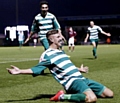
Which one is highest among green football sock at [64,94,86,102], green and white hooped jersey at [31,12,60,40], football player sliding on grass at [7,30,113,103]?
green and white hooped jersey at [31,12,60,40]

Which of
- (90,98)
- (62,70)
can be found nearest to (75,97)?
(90,98)

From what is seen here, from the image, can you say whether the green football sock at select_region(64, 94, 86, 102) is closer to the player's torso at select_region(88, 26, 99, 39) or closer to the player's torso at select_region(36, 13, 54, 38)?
the player's torso at select_region(36, 13, 54, 38)

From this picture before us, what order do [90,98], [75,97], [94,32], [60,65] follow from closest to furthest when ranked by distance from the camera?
1. [90,98]
2. [75,97]
3. [60,65]
4. [94,32]

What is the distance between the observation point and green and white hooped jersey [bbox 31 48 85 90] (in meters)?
6.25

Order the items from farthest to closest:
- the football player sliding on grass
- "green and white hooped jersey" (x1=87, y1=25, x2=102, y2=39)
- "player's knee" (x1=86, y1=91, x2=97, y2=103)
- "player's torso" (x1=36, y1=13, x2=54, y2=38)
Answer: "green and white hooped jersey" (x1=87, y1=25, x2=102, y2=39), "player's torso" (x1=36, y1=13, x2=54, y2=38), the football player sliding on grass, "player's knee" (x1=86, y1=91, x2=97, y2=103)

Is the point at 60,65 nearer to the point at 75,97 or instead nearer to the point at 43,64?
the point at 43,64

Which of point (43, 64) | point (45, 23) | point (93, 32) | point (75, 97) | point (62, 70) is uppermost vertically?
point (45, 23)

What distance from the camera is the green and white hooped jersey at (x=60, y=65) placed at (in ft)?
20.5

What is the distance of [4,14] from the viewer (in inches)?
2430

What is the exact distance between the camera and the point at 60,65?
6301 millimetres

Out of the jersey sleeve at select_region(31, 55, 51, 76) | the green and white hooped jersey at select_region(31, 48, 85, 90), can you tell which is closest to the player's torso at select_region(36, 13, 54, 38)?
the green and white hooped jersey at select_region(31, 48, 85, 90)

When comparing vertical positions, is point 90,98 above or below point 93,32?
below

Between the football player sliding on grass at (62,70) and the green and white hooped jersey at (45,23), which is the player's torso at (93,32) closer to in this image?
the green and white hooped jersey at (45,23)

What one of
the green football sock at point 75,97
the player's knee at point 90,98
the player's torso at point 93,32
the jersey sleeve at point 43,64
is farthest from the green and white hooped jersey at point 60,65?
the player's torso at point 93,32
